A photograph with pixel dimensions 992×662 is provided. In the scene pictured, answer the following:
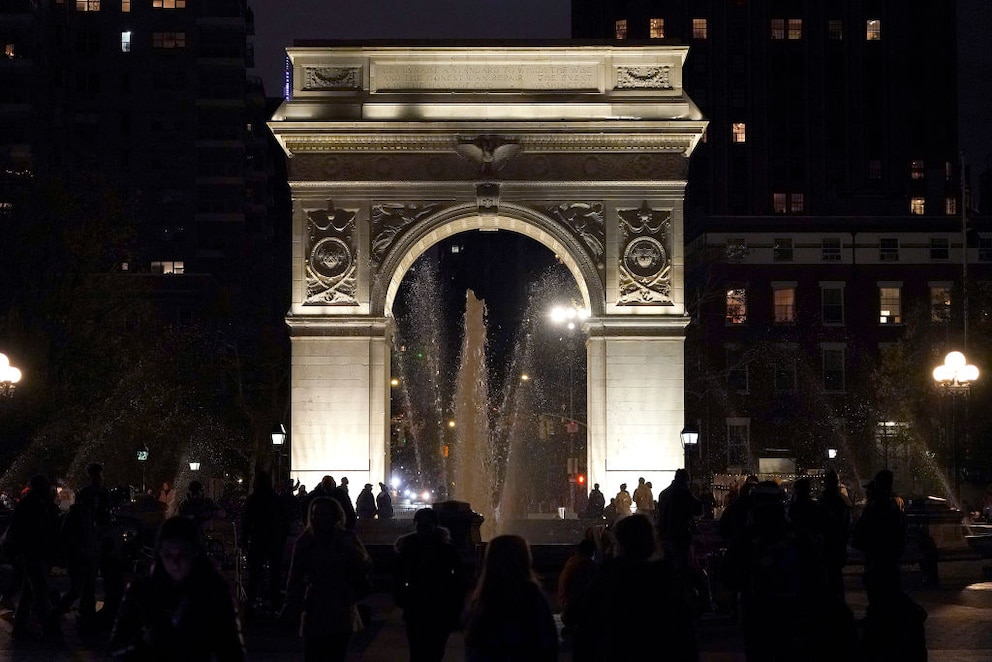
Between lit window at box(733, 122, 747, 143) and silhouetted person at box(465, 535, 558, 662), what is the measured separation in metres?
78.7

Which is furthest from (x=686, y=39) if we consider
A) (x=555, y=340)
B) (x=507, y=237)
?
(x=555, y=340)

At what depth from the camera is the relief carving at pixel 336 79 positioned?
37.5 m

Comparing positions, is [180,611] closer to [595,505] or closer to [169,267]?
[595,505]

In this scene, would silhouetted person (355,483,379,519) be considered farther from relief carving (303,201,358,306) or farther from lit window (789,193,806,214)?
lit window (789,193,806,214)

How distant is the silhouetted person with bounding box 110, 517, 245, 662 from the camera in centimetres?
818

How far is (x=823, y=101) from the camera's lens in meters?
85.8

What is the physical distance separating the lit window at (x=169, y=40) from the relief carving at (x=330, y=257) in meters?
46.6

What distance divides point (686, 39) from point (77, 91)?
3154cm

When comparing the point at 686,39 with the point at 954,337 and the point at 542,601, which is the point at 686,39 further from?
the point at 542,601

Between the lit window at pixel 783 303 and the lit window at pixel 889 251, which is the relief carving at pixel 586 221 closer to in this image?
the lit window at pixel 783 303

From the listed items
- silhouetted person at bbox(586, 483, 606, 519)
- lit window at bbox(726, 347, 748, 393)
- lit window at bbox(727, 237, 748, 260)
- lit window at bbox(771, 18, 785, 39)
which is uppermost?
lit window at bbox(771, 18, 785, 39)

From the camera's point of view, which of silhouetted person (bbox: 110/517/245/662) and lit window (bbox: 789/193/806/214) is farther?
lit window (bbox: 789/193/806/214)

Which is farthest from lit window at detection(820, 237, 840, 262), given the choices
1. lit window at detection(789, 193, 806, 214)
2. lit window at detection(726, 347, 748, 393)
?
lit window at detection(789, 193, 806, 214)

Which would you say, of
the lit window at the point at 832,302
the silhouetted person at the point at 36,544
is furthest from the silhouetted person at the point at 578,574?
the lit window at the point at 832,302
